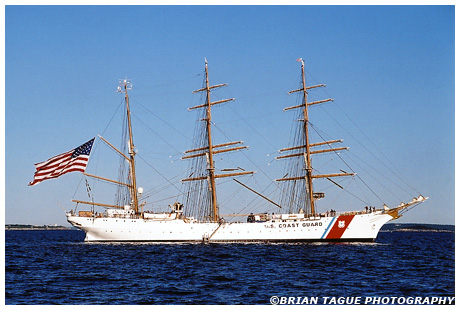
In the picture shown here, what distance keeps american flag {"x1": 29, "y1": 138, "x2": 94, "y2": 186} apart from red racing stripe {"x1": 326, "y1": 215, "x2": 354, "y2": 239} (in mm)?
32643

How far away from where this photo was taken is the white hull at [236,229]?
74438mm

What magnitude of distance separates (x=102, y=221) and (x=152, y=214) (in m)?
6.94

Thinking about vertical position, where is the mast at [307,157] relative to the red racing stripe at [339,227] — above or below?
above

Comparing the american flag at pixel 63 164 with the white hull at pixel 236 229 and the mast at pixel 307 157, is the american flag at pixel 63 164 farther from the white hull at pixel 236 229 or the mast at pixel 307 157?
the mast at pixel 307 157

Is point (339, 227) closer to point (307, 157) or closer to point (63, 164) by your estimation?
point (307, 157)

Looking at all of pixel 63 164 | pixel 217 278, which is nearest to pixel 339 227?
pixel 63 164

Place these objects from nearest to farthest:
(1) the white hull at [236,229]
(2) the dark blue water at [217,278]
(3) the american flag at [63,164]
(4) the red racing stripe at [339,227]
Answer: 1. (2) the dark blue water at [217,278]
2. (3) the american flag at [63,164]
3. (4) the red racing stripe at [339,227]
4. (1) the white hull at [236,229]

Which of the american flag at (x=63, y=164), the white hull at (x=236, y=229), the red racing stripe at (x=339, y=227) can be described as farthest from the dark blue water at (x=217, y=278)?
the white hull at (x=236, y=229)

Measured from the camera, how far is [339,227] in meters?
A: 74.4

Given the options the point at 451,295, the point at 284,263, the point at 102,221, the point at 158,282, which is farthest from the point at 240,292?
the point at 102,221

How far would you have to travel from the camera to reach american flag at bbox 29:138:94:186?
60781mm

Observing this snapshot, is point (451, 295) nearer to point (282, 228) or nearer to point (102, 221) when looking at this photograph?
point (282, 228)

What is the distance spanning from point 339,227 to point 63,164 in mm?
35790

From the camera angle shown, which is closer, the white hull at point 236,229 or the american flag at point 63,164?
the american flag at point 63,164
